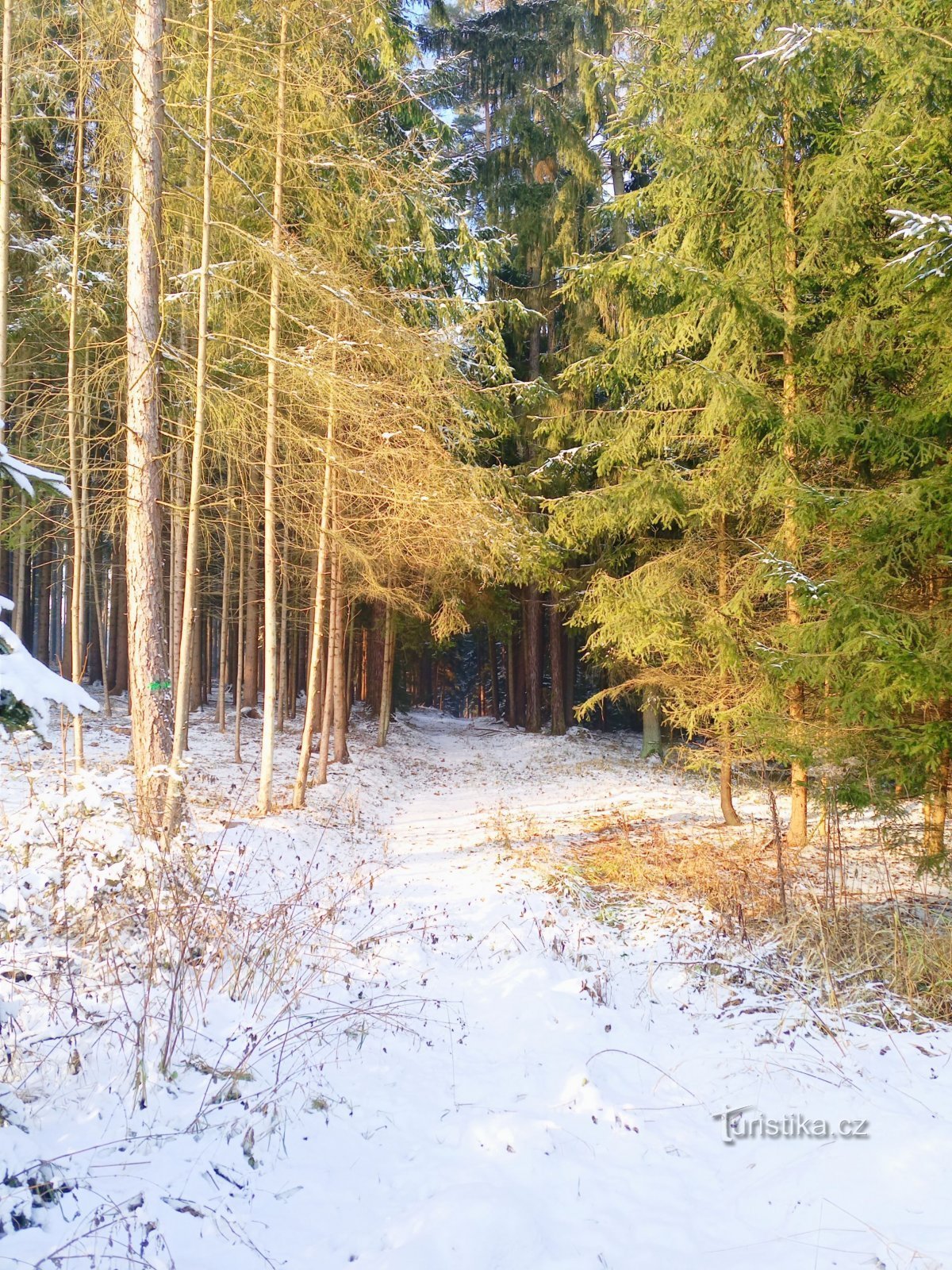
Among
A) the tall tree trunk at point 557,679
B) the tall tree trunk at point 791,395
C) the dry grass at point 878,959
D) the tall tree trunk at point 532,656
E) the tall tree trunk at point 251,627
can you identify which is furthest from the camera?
the tall tree trunk at point 532,656

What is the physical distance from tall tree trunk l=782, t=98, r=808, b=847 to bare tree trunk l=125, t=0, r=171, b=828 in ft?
22.4

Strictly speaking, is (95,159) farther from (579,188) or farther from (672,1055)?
(579,188)

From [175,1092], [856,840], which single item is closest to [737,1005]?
[175,1092]

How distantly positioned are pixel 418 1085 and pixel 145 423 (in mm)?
6134

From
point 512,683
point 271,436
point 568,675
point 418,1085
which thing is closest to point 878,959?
point 418,1085

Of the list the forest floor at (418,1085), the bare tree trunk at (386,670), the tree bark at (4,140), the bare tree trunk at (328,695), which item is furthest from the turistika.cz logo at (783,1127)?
the bare tree trunk at (386,670)

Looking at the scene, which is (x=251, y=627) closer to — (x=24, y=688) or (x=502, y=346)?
(x=502, y=346)

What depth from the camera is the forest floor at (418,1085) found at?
256 centimetres

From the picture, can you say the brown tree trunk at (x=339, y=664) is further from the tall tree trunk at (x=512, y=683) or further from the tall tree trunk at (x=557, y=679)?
the tall tree trunk at (x=512, y=683)

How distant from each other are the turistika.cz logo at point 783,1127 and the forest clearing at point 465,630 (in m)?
0.03

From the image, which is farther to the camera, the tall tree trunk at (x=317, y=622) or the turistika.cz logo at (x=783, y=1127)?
the tall tree trunk at (x=317, y=622)

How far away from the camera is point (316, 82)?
8438 mm

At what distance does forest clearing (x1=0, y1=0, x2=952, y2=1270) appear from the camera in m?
2.91

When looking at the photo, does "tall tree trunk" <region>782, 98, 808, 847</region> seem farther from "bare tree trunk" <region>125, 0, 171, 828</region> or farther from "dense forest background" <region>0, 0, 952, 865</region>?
"bare tree trunk" <region>125, 0, 171, 828</region>
